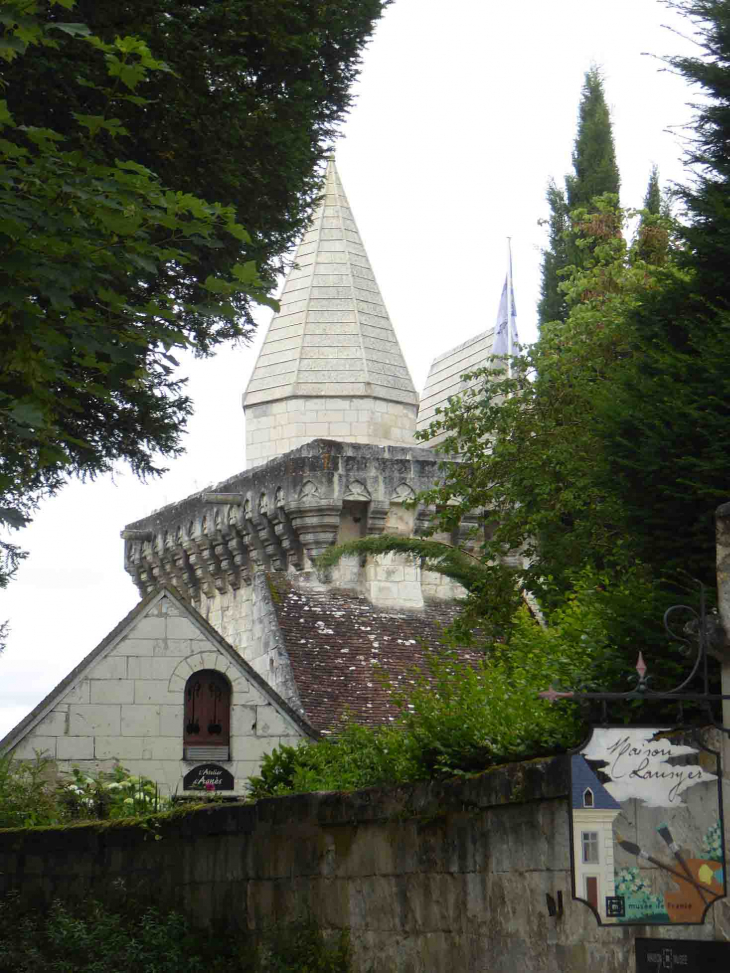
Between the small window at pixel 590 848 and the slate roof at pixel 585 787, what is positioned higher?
the slate roof at pixel 585 787

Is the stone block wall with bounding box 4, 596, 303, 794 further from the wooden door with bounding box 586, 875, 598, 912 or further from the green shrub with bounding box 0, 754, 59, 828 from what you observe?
the wooden door with bounding box 586, 875, 598, 912

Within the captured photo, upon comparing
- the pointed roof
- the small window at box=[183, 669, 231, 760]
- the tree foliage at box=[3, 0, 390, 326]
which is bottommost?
the small window at box=[183, 669, 231, 760]

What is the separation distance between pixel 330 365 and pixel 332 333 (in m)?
0.75

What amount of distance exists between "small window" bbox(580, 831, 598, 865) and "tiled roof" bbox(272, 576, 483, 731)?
16270mm

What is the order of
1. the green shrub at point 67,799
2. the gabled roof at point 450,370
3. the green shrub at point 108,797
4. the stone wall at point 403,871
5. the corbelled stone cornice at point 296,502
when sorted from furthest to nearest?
the gabled roof at point 450,370
the corbelled stone cornice at point 296,502
the green shrub at point 67,799
the green shrub at point 108,797
the stone wall at point 403,871

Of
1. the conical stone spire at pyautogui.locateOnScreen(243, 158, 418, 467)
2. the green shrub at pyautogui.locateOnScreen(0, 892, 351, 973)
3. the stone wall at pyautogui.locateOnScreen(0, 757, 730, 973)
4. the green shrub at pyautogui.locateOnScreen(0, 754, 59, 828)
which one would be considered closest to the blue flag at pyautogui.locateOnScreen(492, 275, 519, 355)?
the conical stone spire at pyautogui.locateOnScreen(243, 158, 418, 467)

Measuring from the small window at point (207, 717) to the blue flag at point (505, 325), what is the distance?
46.5ft

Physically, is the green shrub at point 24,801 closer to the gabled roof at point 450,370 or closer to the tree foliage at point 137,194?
the tree foliage at point 137,194

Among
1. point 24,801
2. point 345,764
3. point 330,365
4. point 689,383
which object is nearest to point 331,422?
point 330,365

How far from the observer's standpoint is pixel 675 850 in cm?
781

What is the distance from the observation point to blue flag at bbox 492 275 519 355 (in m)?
33.4

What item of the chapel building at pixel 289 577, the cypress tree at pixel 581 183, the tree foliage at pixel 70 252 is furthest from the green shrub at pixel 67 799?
the cypress tree at pixel 581 183

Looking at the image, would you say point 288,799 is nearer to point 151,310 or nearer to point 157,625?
point 151,310

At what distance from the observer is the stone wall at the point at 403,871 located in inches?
334
